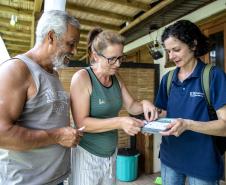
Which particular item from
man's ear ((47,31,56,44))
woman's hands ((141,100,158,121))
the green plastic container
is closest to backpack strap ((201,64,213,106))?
woman's hands ((141,100,158,121))

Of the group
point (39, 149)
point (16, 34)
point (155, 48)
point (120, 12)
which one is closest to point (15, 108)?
point (39, 149)

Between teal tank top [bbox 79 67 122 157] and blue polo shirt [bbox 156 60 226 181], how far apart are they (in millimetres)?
378

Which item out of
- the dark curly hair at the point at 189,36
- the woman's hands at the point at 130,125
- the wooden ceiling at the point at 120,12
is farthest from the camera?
Answer: the wooden ceiling at the point at 120,12

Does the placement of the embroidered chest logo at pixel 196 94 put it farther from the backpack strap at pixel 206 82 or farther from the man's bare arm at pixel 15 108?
the man's bare arm at pixel 15 108

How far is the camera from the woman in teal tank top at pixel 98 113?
130 centimetres

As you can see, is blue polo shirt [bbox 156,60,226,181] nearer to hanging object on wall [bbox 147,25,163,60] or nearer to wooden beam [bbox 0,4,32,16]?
hanging object on wall [bbox 147,25,163,60]

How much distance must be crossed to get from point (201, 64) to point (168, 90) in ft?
0.88

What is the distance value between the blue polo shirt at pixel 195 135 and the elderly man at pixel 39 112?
2.18 feet

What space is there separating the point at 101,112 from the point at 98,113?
18 mm

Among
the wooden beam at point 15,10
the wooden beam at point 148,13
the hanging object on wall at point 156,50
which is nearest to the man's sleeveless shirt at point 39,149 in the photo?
the wooden beam at point 148,13

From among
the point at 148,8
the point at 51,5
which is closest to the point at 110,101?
the point at 51,5

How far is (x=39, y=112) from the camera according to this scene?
1.09 metres

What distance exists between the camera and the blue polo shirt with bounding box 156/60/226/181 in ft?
4.35

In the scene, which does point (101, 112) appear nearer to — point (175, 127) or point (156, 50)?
point (175, 127)
